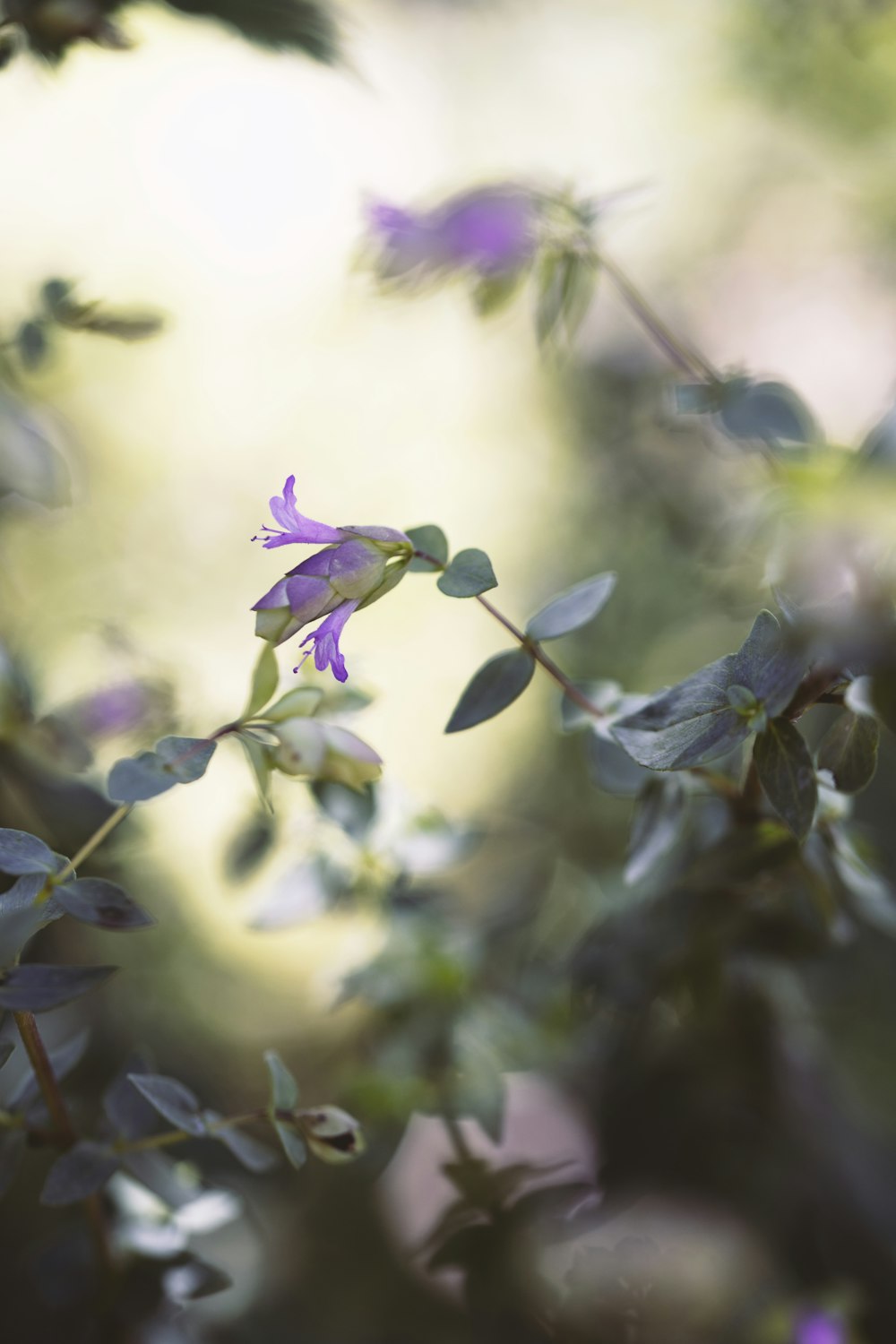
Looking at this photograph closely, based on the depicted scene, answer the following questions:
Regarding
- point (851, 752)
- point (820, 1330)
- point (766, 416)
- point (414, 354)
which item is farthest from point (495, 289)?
point (414, 354)

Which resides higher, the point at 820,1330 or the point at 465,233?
the point at 465,233

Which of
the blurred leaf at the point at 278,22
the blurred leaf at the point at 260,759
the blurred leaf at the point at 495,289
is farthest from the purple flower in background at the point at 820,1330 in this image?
the blurred leaf at the point at 278,22

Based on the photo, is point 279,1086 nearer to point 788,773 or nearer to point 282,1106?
point 282,1106

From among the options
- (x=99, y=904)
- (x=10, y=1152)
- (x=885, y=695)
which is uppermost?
(x=885, y=695)

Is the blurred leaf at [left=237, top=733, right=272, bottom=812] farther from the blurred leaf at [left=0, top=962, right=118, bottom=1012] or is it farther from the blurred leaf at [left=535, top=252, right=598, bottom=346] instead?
the blurred leaf at [left=535, top=252, right=598, bottom=346]

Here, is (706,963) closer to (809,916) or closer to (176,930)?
(809,916)

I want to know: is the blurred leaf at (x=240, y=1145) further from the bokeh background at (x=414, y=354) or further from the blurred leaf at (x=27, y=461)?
the bokeh background at (x=414, y=354)
